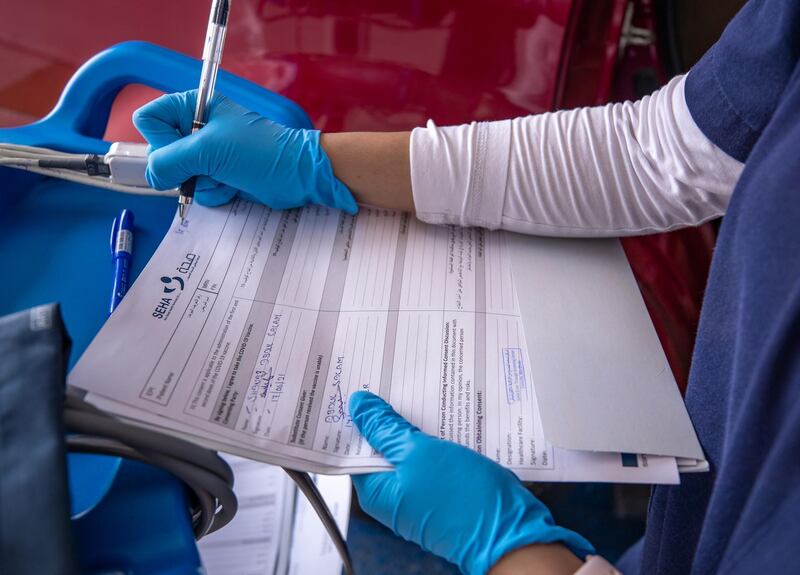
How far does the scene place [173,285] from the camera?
1.62ft

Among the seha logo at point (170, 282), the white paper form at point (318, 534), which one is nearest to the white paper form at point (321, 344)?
the seha logo at point (170, 282)

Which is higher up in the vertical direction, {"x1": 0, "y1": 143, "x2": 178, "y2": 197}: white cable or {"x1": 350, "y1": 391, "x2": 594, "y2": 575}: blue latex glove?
{"x1": 0, "y1": 143, "x2": 178, "y2": 197}: white cable

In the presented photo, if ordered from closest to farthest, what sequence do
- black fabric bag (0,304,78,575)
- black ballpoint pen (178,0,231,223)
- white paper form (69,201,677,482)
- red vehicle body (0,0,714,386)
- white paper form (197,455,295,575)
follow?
black fabric bag (0,304,78,575) < white paper form (69,201,677,482) < black ballpoint pen (178,0,231,223) < white paper form (197,455,295,575) < red vehicle body (0,0,714,386)

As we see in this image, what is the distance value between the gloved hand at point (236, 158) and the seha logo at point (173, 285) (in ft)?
0.29

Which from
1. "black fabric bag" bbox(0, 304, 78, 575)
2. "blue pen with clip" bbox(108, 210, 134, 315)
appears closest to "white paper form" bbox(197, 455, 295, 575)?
"blue pen with clip" bbox(108, 210, 134, 315)

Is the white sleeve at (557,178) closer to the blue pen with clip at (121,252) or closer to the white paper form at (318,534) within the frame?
the blue pen with clip at (121,252)

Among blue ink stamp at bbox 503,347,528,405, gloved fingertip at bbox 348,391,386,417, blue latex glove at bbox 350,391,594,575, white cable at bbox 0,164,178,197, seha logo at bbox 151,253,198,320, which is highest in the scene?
white cable at bbox 0,164,178,197

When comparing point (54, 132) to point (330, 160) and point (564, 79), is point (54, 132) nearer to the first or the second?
point (330, 160)

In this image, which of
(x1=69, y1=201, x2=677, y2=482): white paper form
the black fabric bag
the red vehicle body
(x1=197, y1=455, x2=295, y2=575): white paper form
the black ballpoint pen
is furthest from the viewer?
the red vehicle body

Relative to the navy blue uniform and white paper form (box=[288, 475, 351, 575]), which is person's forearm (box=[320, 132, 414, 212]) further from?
white paper form (box=[288, 475, 351, 575])

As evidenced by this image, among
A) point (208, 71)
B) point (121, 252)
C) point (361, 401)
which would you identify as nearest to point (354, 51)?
point (208, 71)

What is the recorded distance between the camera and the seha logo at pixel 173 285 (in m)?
0.47

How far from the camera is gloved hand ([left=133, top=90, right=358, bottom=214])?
22.1 inches

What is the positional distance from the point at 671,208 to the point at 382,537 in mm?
678
